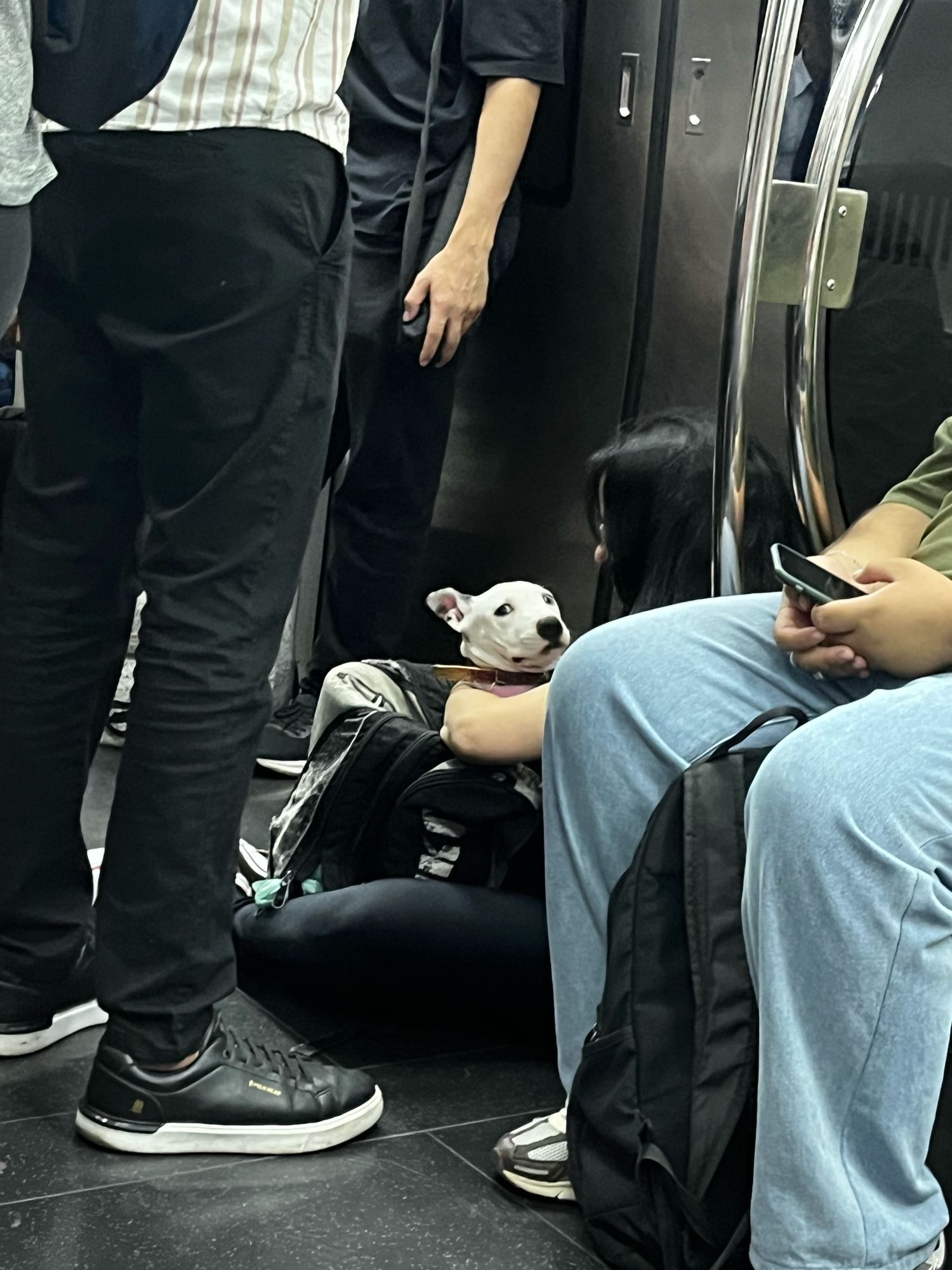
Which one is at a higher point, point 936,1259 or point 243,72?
point 243,72

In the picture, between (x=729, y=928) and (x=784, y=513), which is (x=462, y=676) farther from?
(x=729, y=928)

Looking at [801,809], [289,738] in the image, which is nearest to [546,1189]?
[801,809]

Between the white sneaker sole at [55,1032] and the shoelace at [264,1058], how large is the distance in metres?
0.16

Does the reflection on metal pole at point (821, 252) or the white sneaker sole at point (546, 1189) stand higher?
the reflection on metal pole at point (821, 252)

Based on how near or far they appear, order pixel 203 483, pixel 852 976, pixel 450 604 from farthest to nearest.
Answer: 1. pixel 450 604
2. pixel 203 483
3. pixel 852 976

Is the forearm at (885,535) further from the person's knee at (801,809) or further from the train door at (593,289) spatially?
the train door at (593,289)

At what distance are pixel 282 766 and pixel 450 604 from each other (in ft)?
1.94

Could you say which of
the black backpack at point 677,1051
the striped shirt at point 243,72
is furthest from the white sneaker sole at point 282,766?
the striped shirt at point 243,72

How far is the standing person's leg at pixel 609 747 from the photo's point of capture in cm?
128

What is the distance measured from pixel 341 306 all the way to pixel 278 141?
15 centimetres

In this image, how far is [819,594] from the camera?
1.26m

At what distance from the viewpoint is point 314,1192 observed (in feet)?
4.26

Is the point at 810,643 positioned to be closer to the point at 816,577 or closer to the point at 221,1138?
the point at 816,577

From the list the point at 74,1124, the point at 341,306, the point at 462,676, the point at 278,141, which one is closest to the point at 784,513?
the point at 462,676
